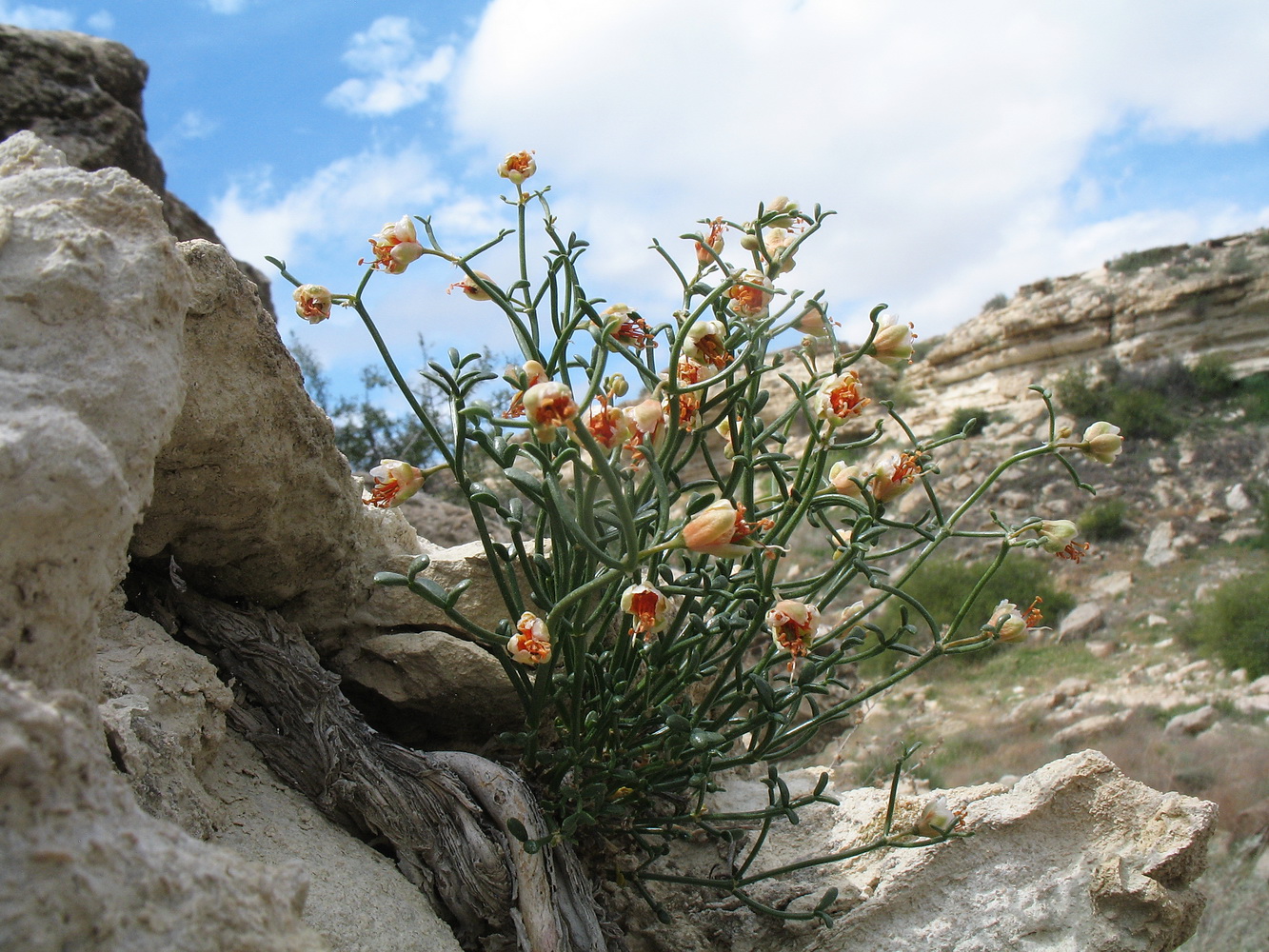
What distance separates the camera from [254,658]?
2.07m

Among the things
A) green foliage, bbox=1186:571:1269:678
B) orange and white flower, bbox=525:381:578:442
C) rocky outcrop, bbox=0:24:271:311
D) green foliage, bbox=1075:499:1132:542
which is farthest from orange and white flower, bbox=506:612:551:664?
green foliage, bbox=1075:499:1132:542

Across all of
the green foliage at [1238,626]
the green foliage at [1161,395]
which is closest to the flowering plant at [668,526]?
the green foliage at [1238,626]

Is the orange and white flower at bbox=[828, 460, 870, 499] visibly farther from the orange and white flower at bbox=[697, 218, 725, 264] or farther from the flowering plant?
the orange and white flower at bbox=[697, 218, 725, 264]

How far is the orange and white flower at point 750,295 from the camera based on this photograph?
177 centimetres

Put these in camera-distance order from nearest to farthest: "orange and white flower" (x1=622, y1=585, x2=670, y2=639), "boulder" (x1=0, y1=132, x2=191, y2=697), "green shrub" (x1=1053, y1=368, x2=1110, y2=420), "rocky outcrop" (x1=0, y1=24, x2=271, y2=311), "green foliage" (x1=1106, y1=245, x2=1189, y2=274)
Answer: "boulder" (x1=0, y1=132, x2=191, y2=697), "orange and white flower" (x1=622, y1=585, x2=670, y2=639), "rocky outcrop" (x1=0, y1=24, x2=271, y2=311), "green shrub" (x1=1053, y1=368, x2=1110, y2=420), "green foliage" (x1=1106, y1=245, x2=1189, y2=274)

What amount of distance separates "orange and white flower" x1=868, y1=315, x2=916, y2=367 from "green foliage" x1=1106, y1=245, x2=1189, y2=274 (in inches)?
877

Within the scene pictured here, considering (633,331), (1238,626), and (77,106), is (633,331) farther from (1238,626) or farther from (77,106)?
(1238,626)

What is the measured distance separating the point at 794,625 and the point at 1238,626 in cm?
1053

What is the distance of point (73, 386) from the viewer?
1261 mm

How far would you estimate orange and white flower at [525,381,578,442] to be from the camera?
4.26 feet

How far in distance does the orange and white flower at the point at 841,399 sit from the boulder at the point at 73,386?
3.51ft

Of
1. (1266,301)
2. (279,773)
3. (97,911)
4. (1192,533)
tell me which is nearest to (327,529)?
(279,773)

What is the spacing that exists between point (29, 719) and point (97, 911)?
0.61 feet

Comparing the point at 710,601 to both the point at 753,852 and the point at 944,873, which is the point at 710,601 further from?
the point at 944,873
